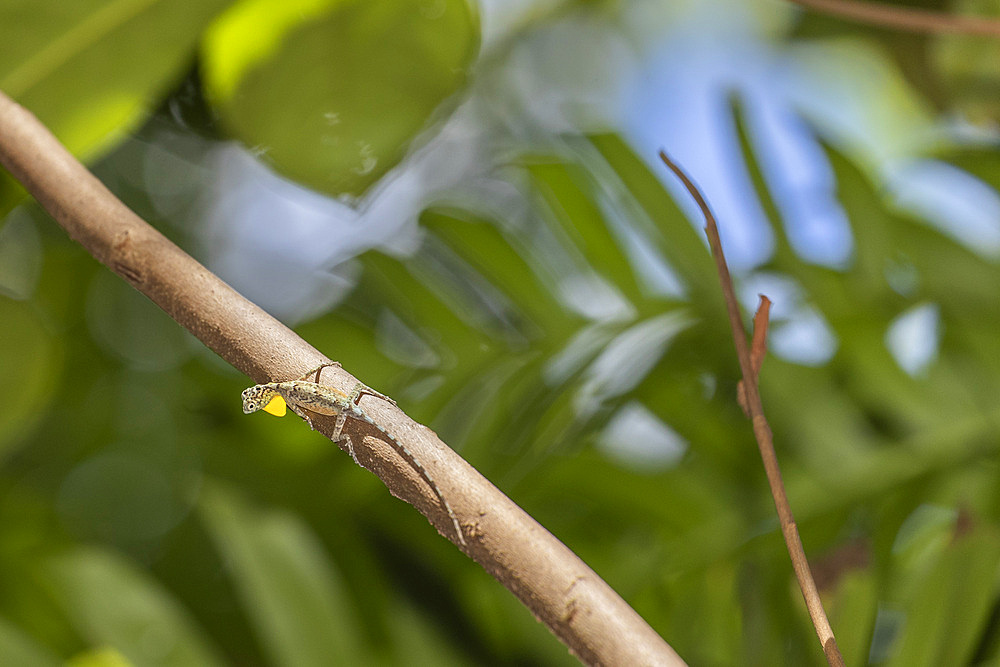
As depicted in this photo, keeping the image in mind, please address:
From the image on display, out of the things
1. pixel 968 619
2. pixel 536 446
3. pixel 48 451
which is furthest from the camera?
pixel 48 451

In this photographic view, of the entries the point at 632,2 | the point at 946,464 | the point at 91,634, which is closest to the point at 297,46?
the point at 91,634

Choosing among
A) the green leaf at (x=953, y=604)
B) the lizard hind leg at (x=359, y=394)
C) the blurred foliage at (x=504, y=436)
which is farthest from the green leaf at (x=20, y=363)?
the green leaf at (x=953, y=604)

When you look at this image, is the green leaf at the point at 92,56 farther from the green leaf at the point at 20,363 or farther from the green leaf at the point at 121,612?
the green leaf at the point at 121,612

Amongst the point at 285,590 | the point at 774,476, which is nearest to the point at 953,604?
the point at 774,476

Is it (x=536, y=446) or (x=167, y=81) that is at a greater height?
(x=167, y=81)

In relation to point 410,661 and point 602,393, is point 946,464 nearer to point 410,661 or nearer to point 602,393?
point 602,393

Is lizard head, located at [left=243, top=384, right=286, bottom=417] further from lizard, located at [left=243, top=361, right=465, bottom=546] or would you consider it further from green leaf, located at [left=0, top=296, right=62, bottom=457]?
green leaf, located at [left=0, top=296, right=62, bottom=457]

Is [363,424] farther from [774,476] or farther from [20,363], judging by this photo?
[20,363]
